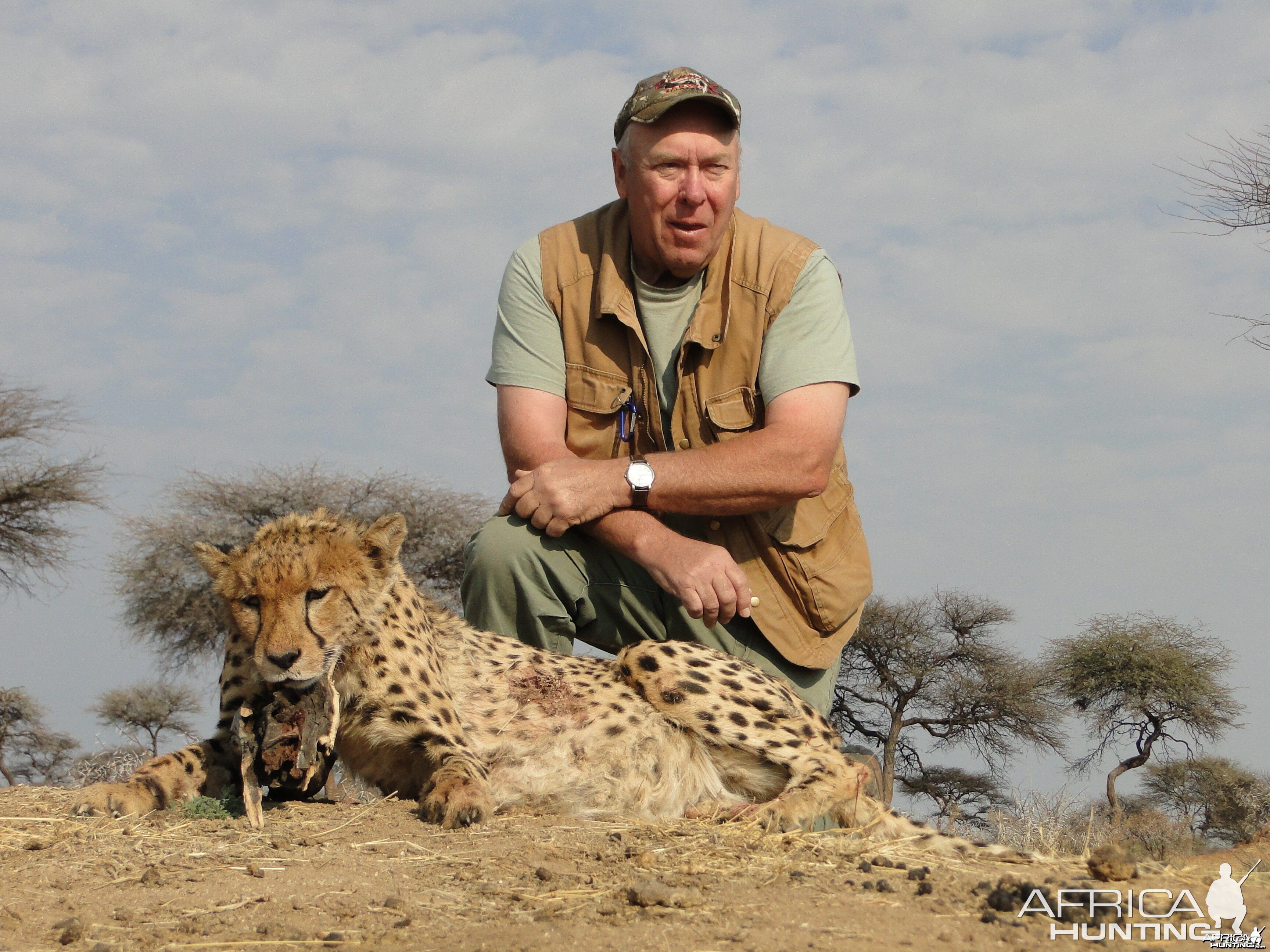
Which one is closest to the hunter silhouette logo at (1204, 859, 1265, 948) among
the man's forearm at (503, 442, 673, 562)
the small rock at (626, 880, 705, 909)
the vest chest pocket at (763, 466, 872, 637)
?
the small rock at (626, 880, 705, 909)

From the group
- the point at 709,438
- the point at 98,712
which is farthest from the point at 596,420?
the point at 98,712

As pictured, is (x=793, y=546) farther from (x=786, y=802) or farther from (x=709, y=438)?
(x=786, y=802)

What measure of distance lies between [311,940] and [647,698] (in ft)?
5.61

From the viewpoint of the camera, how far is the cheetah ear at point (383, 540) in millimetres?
3381

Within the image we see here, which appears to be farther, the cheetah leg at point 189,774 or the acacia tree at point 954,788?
the acacia tree at point 954,788

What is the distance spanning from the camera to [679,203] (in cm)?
A: 408

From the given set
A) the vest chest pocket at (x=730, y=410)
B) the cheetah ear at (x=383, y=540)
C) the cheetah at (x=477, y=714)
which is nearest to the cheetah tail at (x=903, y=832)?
the cheetah at (x=477, y=714)

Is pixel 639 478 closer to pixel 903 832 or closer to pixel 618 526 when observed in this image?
pixel 618 526

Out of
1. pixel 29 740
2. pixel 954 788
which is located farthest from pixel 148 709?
pixel 954 788

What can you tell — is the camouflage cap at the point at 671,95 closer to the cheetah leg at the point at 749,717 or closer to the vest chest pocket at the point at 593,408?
the vest chest pocket at the point at 593,408

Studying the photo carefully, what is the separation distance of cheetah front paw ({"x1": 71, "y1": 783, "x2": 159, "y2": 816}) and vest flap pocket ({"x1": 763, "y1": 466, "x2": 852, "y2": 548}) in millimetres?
2095

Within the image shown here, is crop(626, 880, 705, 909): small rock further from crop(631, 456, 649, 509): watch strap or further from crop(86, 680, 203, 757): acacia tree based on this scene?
crop(86, 680, 203, 757): acacia tree

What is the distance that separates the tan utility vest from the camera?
13.6 ft

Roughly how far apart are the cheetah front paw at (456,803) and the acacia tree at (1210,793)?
9912 millimetres
